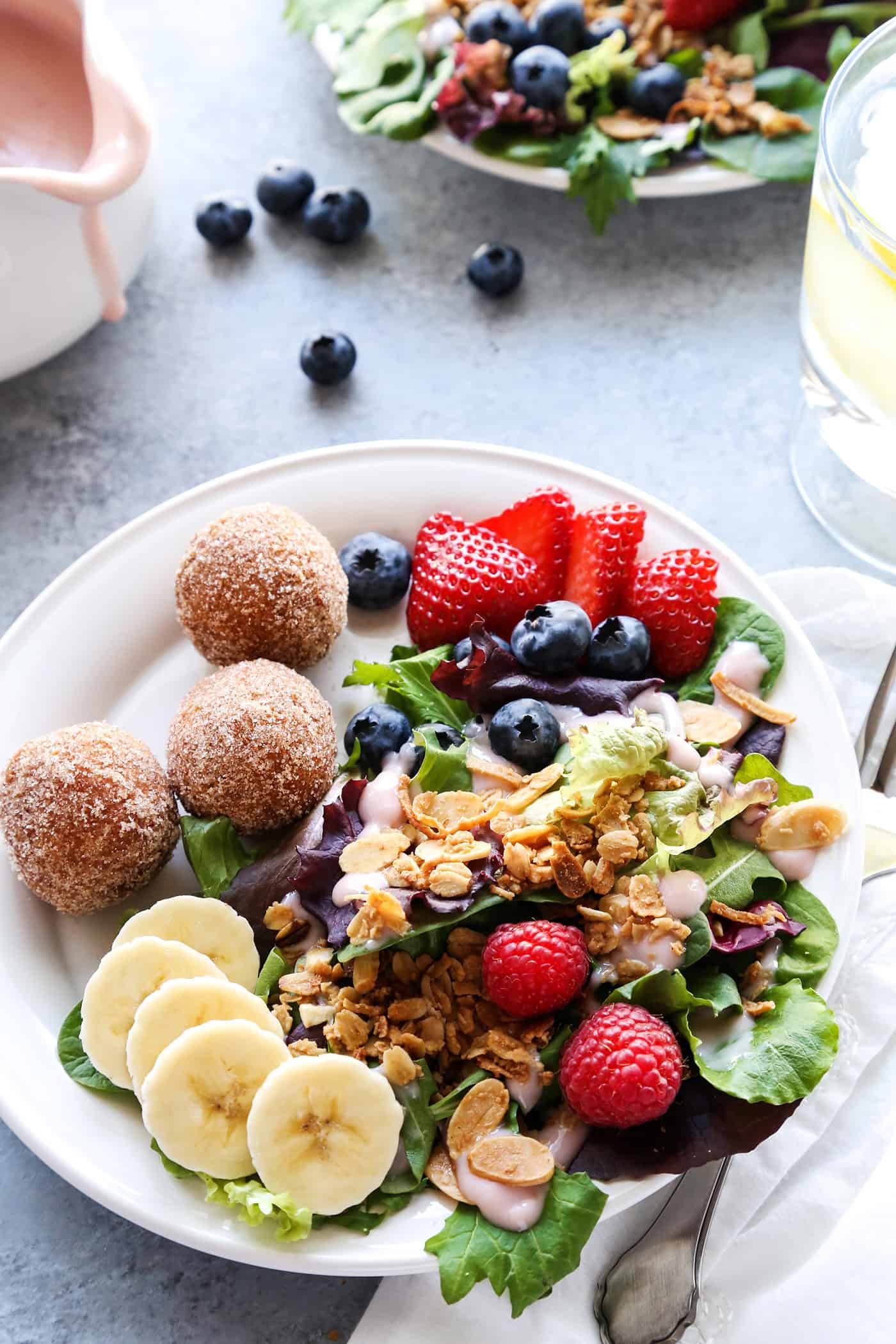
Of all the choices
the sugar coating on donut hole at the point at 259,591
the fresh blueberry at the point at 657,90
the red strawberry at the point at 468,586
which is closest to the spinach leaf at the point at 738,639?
the red strawberry at the point at 468,586

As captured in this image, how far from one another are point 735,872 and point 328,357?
1.13 m

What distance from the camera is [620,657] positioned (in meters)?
1.55

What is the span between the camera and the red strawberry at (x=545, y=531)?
1667mm

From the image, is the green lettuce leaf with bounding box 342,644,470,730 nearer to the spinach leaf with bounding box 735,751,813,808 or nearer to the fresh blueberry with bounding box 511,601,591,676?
the fresh blueberry with bounding box 511,601,591,676

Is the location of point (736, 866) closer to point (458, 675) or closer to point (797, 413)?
point (458, 675)

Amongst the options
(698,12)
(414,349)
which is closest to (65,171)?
(414,349)

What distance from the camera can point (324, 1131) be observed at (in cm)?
124

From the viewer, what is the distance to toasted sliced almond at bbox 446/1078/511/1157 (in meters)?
1.28

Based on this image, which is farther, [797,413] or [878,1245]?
[797,413]

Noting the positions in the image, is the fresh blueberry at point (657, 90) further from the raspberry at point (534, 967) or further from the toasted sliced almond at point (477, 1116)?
the toasted sliced almond at point (477, 1116)

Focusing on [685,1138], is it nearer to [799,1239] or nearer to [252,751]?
[799,1239]

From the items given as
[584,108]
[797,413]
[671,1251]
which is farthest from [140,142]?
[671,1251]

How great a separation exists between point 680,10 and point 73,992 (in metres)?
1.89

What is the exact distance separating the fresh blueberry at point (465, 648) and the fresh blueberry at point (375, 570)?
0.17 m
